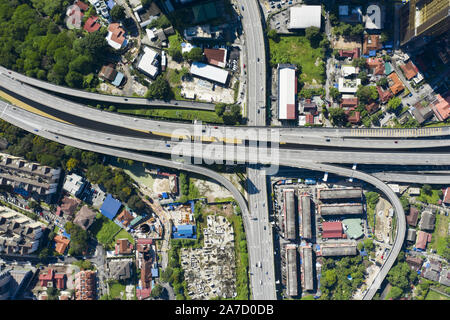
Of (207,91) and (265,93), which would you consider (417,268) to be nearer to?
(265,93)

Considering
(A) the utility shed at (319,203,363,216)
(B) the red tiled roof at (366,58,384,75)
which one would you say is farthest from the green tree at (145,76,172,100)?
(B) the red tiled roof at (366,58,384,75)

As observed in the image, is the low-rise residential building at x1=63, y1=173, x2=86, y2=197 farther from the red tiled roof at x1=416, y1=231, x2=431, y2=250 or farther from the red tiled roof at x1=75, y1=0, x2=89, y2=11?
the red tiled roof at x1=416, y1=231, x2=431, y2=250

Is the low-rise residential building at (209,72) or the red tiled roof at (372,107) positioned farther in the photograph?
the red tiled roof at (372,107)

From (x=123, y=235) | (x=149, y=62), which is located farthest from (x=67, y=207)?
(x=149, y=62)

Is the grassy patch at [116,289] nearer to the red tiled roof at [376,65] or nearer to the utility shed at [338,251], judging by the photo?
the utility shed at [338,251]

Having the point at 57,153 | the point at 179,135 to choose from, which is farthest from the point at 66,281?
the point at 179,135

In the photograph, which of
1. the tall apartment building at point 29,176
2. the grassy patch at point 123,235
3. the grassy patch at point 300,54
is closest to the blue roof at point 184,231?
the grassy patch at point 123,235
